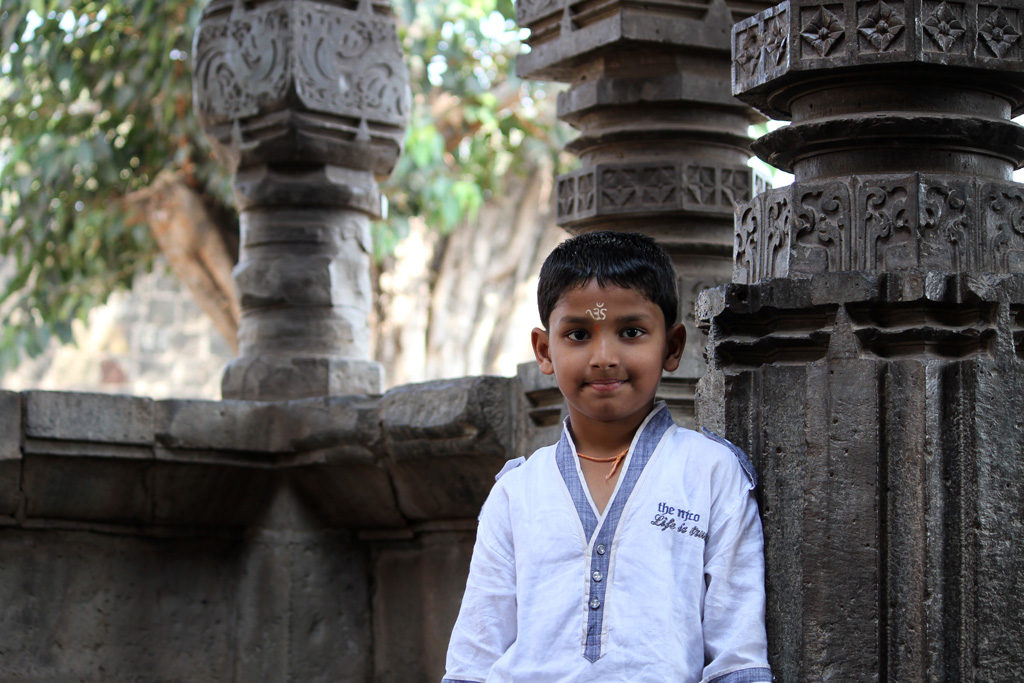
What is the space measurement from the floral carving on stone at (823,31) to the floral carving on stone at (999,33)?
0.19 metres

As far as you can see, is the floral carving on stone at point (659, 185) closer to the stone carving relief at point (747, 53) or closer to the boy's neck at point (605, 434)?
the stone carving relief at point (747, 53)

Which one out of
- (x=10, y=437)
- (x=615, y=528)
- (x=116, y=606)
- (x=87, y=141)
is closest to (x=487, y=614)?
(x=615, y=528)

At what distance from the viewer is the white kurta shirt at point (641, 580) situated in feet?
6.34

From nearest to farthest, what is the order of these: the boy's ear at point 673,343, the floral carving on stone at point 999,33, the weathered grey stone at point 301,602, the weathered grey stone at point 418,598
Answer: the floral carving on stone at point 999,33, the boy's ear at point 673,343, the weathered grey stone at point 418,598, the weathered grey stone at point 301,602

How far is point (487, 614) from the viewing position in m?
2.08

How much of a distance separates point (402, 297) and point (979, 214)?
8.41 metres

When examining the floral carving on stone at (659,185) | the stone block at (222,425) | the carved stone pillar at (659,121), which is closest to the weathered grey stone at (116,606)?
the stone block at (222,425)

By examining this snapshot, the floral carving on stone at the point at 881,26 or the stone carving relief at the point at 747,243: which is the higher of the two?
the floral carving on stone at the point at 881,26

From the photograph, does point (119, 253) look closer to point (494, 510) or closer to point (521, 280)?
point (521, 280)

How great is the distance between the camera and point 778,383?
1.99 m

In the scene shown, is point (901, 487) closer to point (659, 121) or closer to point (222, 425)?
point (659, 121)

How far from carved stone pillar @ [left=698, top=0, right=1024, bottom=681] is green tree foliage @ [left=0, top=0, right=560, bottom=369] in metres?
5.38

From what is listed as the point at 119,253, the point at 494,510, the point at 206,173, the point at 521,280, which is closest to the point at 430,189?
the point at 206,173

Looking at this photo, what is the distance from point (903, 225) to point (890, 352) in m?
0.17
